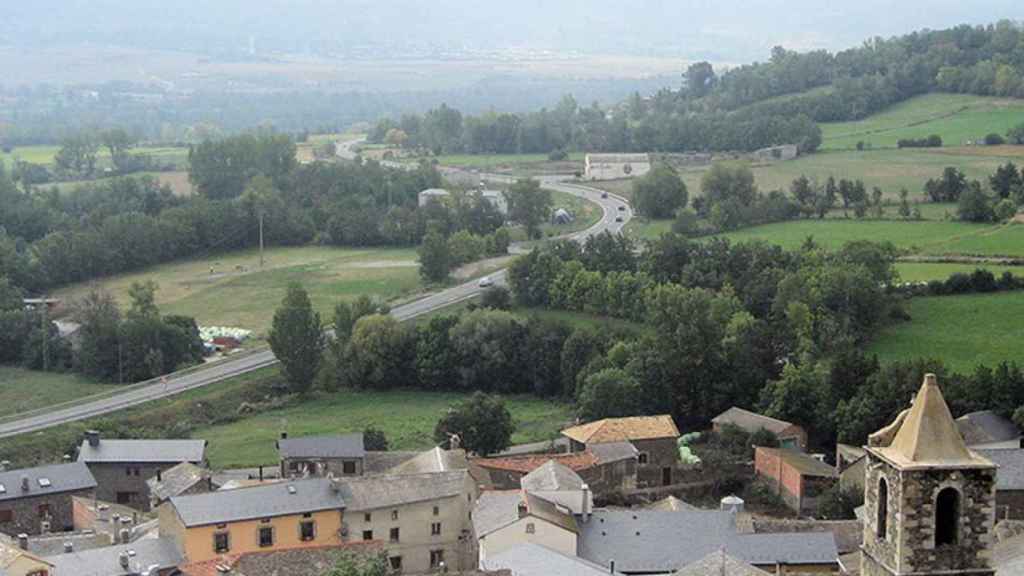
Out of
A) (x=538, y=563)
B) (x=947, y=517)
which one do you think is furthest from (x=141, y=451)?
(x=947, y=517)

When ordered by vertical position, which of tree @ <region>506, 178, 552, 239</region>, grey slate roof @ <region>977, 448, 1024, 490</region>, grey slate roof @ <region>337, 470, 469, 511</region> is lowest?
grey slate roof @ <region>977, 448, 1024, 490</region>

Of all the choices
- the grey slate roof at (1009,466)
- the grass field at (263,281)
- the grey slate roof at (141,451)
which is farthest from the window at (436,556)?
the grass field at (263,281)

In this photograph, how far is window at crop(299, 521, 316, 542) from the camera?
136 ft

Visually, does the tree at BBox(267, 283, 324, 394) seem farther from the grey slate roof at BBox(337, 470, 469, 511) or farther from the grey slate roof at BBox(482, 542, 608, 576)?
the grey slate roof at BBox(482, 542, 608, 576)

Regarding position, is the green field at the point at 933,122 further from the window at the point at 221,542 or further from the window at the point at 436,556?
the window at the point at 221,542

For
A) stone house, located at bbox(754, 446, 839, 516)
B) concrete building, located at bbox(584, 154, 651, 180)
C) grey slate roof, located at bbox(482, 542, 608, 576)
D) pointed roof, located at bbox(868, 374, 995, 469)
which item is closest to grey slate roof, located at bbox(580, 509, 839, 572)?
grey slate roof, located at bbox(482, 542, 608, 576)

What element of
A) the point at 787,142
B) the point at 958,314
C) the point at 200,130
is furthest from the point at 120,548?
the point at 200,130

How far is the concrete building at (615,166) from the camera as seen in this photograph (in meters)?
118

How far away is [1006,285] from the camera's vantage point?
226ft

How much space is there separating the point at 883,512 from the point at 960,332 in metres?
43.6

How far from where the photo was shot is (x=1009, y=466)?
152ft

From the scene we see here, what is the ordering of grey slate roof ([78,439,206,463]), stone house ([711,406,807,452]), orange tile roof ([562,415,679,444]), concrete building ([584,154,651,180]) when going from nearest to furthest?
grey slate roof ([78,439,206,463]) < orange tile roof ([562,415,679,444]) < stone house ([711,406,807,452]) < concrete building ([584,154,651,180])

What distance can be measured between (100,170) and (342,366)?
73705mm

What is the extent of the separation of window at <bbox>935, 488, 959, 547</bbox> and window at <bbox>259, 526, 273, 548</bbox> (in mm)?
22128
